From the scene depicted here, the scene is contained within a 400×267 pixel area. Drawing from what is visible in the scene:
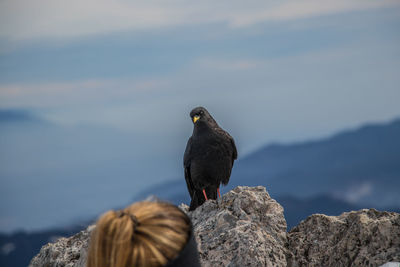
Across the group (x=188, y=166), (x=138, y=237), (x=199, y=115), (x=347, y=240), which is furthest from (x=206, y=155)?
(x=138, y=237)

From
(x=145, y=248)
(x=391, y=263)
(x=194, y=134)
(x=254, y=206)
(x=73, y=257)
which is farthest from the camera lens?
(x=194, y=134)

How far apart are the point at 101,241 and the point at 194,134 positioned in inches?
258

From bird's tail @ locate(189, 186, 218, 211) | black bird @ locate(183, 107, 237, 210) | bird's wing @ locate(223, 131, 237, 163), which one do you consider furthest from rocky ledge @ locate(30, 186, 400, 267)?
bird's wing @ locate(223, 131, 237, 163)

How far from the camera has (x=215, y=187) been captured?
→ 9594 millimetres

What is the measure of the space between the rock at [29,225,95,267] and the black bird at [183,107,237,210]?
8.09 feet

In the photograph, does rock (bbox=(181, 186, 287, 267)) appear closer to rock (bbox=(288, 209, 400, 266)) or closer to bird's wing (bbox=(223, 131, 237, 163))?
rock (bbox=(288, 209, 400, 266))

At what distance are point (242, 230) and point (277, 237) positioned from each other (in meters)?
0.59

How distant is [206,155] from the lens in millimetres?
9148

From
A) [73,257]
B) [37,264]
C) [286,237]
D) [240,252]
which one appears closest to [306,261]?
[286,237]

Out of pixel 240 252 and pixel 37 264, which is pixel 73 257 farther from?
pixel 240 252

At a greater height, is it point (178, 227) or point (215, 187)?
point (215, 187)

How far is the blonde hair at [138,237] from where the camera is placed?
277cm

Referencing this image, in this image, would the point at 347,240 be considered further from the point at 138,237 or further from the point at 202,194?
the point at 202,194

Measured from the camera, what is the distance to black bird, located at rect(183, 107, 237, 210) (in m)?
9.15
